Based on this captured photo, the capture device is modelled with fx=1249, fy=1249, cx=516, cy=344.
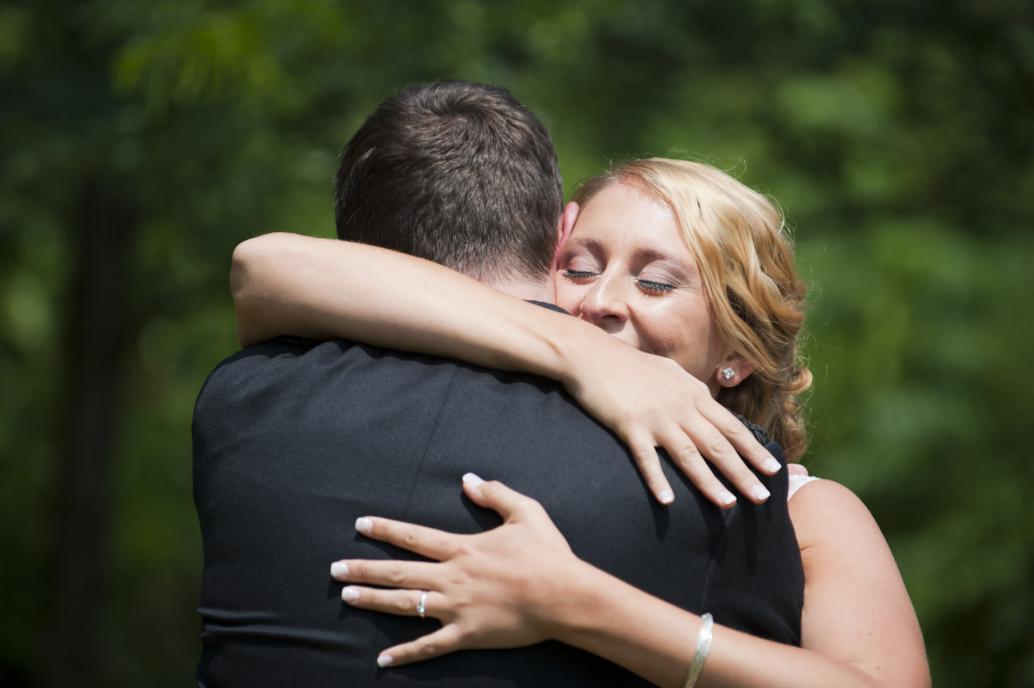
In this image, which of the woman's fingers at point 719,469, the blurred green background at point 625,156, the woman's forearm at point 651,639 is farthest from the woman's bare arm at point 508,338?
the blurred green background at point 625,156

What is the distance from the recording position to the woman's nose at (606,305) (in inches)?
104

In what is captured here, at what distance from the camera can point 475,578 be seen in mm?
1956

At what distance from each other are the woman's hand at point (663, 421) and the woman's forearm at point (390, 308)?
50mm

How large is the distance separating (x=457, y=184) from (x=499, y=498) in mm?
605

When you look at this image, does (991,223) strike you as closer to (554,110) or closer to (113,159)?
(554,110)

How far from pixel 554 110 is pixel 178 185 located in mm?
2367

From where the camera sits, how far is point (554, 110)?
7.62 meters

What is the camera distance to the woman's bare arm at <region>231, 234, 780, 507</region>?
2043 mm

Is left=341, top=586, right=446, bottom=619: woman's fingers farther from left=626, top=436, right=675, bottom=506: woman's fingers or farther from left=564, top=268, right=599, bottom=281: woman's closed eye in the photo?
left=564, top=268, right=599, bottom=281: woman's closed eye

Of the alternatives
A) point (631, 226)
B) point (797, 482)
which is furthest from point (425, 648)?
point (631, 226)

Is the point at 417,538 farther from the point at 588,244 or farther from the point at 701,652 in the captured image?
the point at 588,244

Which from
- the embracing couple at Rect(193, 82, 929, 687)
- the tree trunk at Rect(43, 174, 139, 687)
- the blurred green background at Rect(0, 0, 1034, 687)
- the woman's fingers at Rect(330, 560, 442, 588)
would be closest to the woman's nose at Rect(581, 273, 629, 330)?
the embracing couple at Rect(193, 82, 929, 687)

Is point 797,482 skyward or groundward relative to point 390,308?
groundward

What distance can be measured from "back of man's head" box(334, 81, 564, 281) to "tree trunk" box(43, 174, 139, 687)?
8.21 metres
